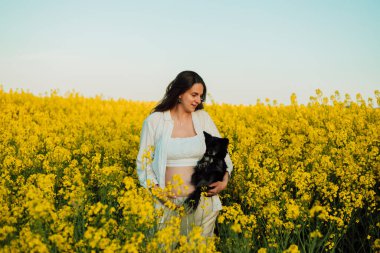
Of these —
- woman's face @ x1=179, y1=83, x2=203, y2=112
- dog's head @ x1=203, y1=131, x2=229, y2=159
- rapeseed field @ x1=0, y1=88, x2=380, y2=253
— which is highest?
woman's face @ x1=179, y1=83, x2=203, y2=112

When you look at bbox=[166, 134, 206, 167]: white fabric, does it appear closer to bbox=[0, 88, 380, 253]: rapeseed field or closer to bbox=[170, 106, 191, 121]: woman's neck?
bbox=[170, 106, 191, 121]: woman's neck

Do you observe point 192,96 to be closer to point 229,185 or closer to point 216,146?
point 216,146

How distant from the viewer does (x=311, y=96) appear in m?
8.40

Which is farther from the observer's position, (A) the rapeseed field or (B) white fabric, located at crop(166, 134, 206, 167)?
(B) white fabric, located at crop(166, 134, 206, 167)

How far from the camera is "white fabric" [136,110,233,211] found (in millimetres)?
3787

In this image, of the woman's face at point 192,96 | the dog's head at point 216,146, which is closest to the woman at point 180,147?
the woman's face at point 192,96

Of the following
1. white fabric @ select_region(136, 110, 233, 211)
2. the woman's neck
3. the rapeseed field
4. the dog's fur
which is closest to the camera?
the rapeseed field

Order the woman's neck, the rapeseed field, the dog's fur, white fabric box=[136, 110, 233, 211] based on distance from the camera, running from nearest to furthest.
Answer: the rapeseed field, the dog's fur, white fabric box=[136, 110, 233, 211], the woman's neck

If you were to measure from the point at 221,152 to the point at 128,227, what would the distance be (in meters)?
1.35

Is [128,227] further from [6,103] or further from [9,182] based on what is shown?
[6,103]

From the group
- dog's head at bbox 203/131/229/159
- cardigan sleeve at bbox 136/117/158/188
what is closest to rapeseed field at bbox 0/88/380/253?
cardigan sleeve at bbox 136/117/158/188

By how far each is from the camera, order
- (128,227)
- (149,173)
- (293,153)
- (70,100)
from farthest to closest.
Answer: (70,100) < (293,153) < (149,173) < (128,227)

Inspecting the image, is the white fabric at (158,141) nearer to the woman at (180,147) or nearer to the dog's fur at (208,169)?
the woman at (180,147)

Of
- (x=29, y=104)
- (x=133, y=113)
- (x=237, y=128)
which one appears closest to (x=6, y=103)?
(x=29, y=104)
